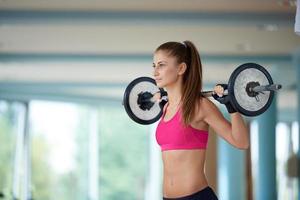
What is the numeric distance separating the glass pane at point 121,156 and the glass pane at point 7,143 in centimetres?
250

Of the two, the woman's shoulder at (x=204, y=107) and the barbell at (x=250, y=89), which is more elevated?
the barbell at (x=250, y=89)

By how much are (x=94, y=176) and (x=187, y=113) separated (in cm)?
1041

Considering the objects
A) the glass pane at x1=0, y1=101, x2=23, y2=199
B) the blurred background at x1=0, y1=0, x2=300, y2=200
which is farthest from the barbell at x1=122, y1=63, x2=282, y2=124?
the glass pane at x1=0, y1=101, x2=23, y2=199

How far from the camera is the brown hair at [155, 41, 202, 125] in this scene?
2.45 metres

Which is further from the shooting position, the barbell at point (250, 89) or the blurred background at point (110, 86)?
the blurred background at point (110, 86)

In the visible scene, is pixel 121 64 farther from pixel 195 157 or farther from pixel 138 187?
pixel 195 157

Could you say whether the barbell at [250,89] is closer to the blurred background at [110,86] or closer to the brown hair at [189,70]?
the brown hair at [189,70]

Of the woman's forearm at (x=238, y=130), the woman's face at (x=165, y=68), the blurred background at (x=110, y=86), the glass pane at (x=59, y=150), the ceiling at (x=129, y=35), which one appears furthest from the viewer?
the glass pane at (x=59, y=150)

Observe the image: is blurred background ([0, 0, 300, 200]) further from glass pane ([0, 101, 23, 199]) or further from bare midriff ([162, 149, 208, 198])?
bare midriff ([162, 149, 208, 198])

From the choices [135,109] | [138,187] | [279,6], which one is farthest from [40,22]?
[138,187]

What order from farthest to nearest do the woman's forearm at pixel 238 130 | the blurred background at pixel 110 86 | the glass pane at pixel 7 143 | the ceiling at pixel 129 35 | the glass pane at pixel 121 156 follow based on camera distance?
1. the glass pane at pixel 121 156
2. the glass pane at pixel 7 143
3. the blurred background at pixel 110 86
4. the ceiling at pixel 129 35
5. the woman's forearm at pixel 238 130

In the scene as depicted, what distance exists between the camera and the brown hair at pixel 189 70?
2.45 m

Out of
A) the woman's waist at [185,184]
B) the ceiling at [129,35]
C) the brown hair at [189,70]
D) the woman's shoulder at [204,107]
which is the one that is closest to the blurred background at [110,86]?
the ceiling at [129,35]

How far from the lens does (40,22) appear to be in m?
6.37
